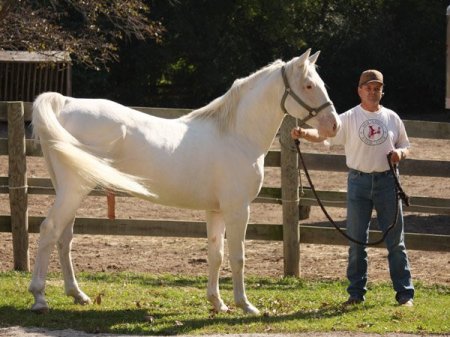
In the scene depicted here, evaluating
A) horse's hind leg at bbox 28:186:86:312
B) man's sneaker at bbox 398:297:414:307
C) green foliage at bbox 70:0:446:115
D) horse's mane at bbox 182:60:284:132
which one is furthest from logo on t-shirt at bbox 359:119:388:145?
green foliage at bbox 70:0:446:115

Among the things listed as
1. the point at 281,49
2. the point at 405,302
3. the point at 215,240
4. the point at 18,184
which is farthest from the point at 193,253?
the point at 281,49

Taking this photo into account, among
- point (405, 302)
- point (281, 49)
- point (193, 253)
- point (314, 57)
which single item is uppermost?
point (281, 49)

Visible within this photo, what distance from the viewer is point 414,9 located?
29234mm

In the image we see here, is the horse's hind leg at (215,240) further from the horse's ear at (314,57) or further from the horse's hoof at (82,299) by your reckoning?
the horse's ear at (314,57)

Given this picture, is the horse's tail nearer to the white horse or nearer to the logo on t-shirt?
the white horse

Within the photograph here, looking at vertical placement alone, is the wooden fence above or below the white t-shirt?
below

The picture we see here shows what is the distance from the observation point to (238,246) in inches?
283

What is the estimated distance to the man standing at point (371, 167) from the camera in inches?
281

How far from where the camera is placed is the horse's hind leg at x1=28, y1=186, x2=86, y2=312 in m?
6.82

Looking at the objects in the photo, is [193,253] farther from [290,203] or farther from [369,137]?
[369,137]

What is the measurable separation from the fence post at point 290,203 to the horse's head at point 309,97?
1959 millimetres

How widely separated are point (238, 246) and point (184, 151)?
2.67 feet

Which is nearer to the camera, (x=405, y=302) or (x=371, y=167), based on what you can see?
(x=371, y=167)

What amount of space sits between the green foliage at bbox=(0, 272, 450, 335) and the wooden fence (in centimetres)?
50
